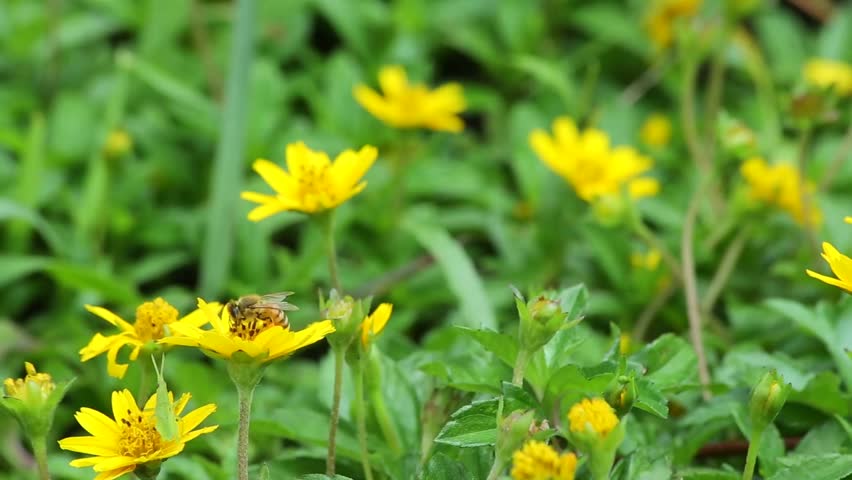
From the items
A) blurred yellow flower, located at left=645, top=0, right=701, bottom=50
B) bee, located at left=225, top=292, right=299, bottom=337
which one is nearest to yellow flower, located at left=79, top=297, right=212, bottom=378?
bee, located at left=225, top=292, right=299, bottom=337

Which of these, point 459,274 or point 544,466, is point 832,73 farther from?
point 544,466

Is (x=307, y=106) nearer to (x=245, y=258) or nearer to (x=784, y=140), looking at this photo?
(x=245, y=258)

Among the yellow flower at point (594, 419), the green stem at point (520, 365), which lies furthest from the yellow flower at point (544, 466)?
the green stem at point (520, 365)

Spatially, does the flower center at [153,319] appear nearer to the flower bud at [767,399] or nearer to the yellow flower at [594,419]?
the yellow flower at [594,419]

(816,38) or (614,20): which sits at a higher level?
(614,20)

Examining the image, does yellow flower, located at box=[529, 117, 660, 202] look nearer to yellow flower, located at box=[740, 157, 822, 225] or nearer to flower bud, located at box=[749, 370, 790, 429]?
yellow flower, located at box=[740, 157, 822, 225]

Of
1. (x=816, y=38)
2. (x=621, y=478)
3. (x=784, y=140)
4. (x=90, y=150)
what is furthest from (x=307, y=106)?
(x=621, y=478)

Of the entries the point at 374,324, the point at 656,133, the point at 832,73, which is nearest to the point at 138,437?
the point at 374,324
